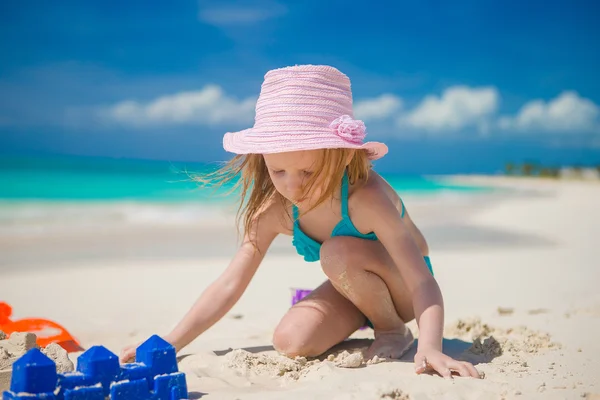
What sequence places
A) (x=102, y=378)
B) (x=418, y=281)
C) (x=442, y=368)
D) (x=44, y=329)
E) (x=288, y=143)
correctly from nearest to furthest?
1. (x=102, y=378)
2. (x=442, y=368)
3. (x=288, y=143)
4. (x=418, y=281)
5. (x=44, y=329)

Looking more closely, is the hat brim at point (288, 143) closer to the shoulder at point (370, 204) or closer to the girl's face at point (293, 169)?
the girl's face at point (293, 169)

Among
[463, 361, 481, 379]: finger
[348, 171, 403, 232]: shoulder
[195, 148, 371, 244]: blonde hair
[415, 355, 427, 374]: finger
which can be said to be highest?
[195, 148, 371, 244]: blonde hair

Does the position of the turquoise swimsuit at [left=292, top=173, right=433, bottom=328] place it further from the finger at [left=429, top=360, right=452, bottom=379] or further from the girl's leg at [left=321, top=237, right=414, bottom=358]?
the finger at [left=429, top=360, right=452, bottom=379]

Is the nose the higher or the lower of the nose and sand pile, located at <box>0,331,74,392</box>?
the higher

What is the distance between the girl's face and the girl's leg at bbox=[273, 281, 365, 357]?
704mm

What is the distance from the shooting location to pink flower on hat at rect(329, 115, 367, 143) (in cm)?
231

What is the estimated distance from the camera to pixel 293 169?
2283 mm

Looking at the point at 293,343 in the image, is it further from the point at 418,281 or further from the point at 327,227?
the point at 418,281

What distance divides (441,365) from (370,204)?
0.73m

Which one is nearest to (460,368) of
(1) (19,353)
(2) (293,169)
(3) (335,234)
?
(3) (335,234)

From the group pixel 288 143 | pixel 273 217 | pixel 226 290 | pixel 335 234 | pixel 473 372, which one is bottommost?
pixel 473 372

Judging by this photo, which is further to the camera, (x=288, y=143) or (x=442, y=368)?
(x=288, y=143)

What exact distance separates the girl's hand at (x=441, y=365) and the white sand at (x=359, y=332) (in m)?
0.04

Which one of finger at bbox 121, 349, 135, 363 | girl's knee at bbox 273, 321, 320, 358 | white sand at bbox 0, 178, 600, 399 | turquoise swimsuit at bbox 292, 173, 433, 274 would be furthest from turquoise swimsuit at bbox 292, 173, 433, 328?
finger at bbox 121, 349, 135, 363
